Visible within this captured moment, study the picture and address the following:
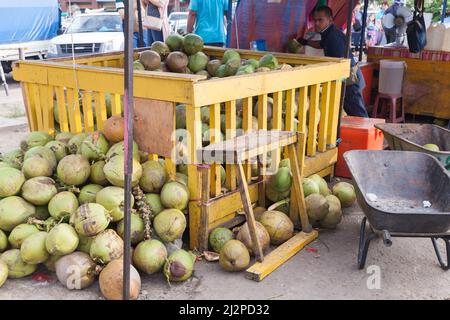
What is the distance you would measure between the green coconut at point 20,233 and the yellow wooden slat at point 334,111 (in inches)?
124

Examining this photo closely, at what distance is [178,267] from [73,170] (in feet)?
3.57

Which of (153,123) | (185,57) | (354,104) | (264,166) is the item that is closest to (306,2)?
(354,104)

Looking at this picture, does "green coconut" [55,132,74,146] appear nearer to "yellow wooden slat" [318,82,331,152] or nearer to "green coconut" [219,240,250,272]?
"green coconut" [219,240,250,272]

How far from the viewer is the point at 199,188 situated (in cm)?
366

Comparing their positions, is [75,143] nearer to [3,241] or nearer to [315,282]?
[3,241]

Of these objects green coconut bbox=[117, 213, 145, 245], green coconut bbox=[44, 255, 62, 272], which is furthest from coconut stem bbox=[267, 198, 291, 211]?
green coconut bbox=[44, 255, 62, 272]

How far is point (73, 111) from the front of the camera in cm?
437

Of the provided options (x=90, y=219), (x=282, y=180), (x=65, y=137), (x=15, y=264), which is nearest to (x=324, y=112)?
(x=282, y=180)

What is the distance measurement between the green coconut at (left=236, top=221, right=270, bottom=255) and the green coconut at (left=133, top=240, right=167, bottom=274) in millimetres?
624

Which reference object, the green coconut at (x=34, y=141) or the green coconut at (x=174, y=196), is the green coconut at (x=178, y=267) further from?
the green coconut at (x=34, y=141)

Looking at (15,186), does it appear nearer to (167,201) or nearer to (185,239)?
(167,201)

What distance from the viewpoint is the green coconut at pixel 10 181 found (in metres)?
3.46

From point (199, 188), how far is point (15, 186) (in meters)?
1.36
